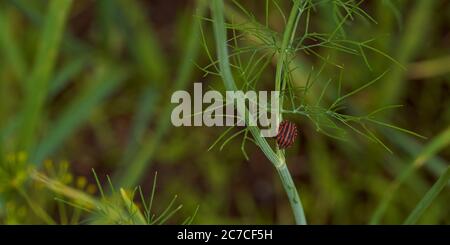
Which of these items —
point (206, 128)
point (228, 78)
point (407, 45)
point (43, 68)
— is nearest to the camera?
point (228, 78)

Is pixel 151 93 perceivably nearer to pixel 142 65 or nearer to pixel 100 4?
pixel 142 65

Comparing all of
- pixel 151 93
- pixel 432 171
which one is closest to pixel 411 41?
pixel 432 171

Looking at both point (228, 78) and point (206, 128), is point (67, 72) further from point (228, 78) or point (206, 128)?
point (228, 78)

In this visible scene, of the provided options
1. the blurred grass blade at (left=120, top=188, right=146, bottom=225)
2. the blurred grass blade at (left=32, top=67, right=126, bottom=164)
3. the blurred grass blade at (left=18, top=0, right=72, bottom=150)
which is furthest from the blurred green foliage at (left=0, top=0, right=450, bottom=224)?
the blurred grass blade at (left=120, top=188, right=146, bottom=225)

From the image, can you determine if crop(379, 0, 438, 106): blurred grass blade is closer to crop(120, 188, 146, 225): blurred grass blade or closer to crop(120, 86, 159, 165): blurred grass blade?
crop(120, 86, 159, 165): blurred grass blade

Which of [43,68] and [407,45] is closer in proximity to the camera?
[43,68]

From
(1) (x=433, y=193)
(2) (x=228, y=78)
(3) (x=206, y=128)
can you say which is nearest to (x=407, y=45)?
(3) (x=206, y=128)
